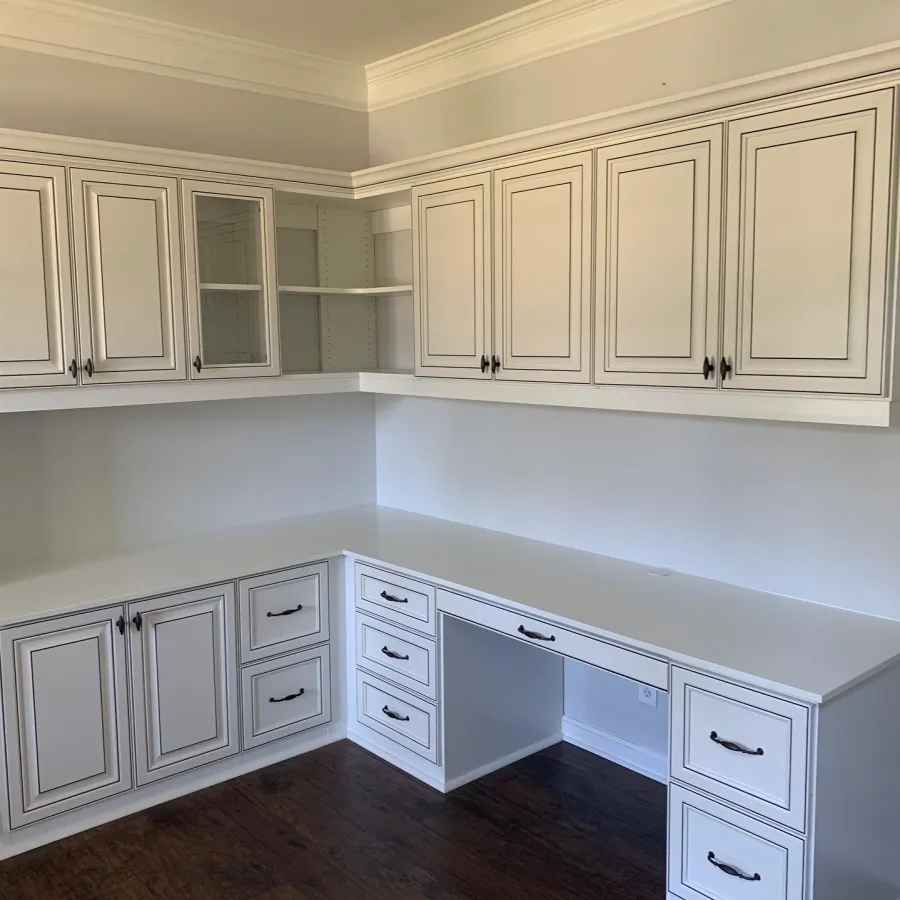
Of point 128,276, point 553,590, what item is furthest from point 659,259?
point 128,276

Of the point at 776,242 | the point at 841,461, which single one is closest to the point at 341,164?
the point at 776,242

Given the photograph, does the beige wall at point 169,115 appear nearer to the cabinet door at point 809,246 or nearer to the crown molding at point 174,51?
the crown molding at point 174,51

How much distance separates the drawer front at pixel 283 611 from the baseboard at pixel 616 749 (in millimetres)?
1011

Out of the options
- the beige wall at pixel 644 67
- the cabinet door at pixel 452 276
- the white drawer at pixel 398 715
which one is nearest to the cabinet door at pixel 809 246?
the beige wall at pixel 644 67

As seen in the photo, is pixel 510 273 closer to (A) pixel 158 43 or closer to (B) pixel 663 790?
(A) pixel 158 43

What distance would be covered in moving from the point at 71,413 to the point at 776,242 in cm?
242

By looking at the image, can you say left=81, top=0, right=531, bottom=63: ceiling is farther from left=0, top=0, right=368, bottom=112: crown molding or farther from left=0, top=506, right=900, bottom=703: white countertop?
left=0, top=506, right=900, bottom=703: white countertop

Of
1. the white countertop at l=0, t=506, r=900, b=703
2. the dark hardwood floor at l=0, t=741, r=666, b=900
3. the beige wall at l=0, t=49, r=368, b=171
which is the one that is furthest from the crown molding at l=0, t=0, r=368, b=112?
the dark hardwood floor at l=0, t=741, r=666, b=900

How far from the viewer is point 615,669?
239cm

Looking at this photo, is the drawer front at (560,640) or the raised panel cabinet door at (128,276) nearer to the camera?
the drawer front at (560,640)

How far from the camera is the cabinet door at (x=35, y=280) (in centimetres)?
269

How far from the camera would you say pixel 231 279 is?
3.18 meters

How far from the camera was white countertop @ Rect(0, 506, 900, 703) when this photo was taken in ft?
7.12

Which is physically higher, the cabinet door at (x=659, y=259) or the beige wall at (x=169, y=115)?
the beige wall at (x=169, y=115)
